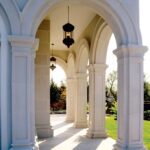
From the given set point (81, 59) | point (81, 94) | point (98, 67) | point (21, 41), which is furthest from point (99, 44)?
point (21, 41)

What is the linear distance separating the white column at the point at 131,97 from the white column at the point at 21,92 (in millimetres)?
2894

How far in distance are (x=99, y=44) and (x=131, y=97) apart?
474 cm

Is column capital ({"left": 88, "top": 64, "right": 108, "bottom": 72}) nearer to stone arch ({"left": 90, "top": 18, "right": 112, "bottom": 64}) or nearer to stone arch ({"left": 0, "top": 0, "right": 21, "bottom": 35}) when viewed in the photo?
stone arch ({"left": 90, "top": 18, "right": 112, "bottom": 64})

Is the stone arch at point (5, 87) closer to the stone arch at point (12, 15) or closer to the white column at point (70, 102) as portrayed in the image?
the stone arch at point (12, 15)

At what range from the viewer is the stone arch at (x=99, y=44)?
1193cm

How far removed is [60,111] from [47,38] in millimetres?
20185

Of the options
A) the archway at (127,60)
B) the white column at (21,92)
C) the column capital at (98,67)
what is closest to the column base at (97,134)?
the column capital at (98,67)

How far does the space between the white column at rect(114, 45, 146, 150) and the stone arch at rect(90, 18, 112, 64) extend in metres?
3.75

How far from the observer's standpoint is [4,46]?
738 cm

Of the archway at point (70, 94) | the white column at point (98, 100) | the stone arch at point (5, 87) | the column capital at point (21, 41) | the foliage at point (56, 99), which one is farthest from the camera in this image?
the foliage at point (56, 99)

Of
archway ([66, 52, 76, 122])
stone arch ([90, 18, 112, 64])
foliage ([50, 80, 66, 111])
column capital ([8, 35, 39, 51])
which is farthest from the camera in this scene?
foliage ([50, 80, 66, 111])

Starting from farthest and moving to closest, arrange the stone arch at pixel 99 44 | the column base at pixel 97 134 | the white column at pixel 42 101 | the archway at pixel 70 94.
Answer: the archway at pixel 70 94 → the white column at pixel 42 101 → the column base at pixel 97 134 → the stone arch at pixel 99 44

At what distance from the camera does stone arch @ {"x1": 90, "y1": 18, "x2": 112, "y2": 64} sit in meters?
11.9

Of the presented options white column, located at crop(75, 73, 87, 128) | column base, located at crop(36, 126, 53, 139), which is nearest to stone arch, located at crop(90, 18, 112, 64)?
column base, located at crop(36, 126, 53, 139)
